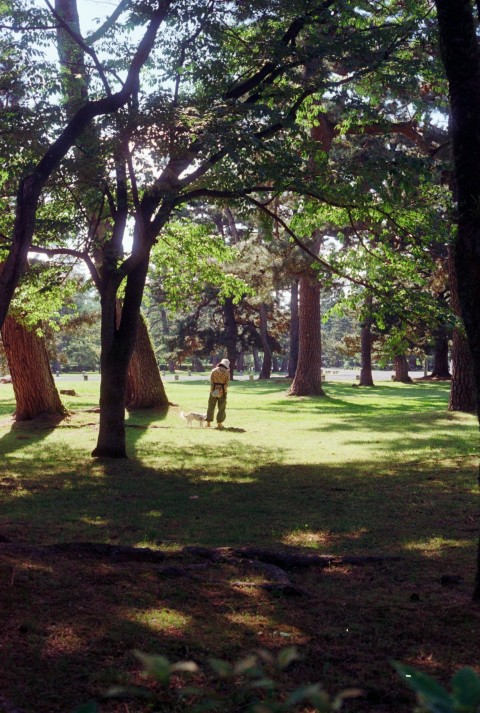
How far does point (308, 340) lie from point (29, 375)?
14201mm

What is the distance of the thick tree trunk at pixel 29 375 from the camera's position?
67.2ft

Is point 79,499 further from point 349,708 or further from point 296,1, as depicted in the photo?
point 296,1

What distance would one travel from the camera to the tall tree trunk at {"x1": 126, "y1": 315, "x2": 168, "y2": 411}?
24406 mm

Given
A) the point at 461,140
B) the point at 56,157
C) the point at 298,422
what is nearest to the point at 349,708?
the point at 461,140

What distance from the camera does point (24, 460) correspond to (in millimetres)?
14602

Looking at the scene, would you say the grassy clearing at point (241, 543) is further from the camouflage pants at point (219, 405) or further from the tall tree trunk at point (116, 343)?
the camouflage pants at point (219, 405)

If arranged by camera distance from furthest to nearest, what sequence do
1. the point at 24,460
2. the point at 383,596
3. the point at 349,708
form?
1. the point at 24,460
2. the point at 383,596
3. the point at 349,708

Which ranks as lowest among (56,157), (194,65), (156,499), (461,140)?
(156,499)

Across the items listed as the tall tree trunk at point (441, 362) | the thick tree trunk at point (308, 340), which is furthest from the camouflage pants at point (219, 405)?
the tall tree trunk at point (441, 362)

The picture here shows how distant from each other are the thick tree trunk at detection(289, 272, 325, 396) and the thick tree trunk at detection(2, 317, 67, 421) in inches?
492

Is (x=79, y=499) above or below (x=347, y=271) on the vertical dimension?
below

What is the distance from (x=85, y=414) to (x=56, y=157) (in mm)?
14393

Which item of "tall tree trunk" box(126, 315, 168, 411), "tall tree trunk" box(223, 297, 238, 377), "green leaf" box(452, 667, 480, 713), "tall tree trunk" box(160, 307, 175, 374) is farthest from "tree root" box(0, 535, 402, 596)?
"tall tree trunk" box(160, 307, 175, 374)

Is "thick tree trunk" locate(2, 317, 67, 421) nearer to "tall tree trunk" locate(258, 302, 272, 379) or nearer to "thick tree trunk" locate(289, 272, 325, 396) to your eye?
"thick tree trunk" locate(289, 272, 325, 396)
